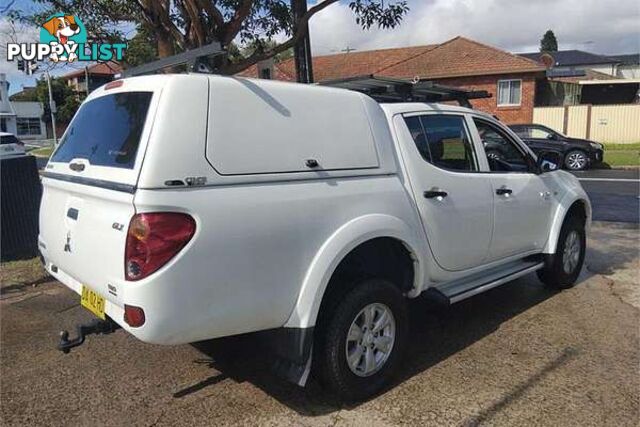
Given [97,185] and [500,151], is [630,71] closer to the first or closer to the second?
[500,151]

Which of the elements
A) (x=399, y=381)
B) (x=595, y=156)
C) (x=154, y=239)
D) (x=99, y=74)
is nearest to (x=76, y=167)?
(x=154, y=239)

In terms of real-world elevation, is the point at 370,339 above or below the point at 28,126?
below

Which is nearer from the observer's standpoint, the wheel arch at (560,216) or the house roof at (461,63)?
the wheel arch at (560,216)

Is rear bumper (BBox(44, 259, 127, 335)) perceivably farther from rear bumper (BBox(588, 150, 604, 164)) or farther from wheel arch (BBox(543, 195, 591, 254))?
rear bumper (BBox(588, 150, 604, 164))

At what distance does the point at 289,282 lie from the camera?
123 inches

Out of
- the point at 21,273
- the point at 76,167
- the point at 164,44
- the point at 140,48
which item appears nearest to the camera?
the point at 76,167

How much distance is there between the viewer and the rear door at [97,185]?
2.85 metres

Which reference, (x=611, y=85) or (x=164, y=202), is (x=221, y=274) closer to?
(x=164, y=202)

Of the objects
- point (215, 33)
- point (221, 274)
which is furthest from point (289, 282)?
point (215, 33)

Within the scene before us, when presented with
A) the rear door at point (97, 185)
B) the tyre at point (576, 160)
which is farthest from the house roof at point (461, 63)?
the rear door at point (97, 185)

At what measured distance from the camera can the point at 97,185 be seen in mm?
3084

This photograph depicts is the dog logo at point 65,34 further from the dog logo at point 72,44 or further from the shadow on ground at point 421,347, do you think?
the shadow on ground at point 421,347

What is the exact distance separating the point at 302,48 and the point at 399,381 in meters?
4.18

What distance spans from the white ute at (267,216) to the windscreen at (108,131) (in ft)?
0.04
